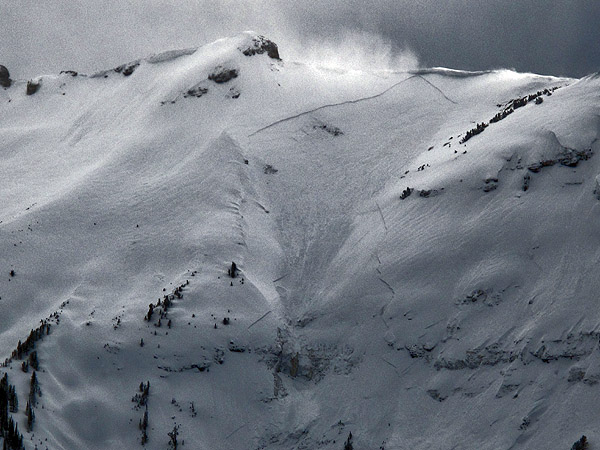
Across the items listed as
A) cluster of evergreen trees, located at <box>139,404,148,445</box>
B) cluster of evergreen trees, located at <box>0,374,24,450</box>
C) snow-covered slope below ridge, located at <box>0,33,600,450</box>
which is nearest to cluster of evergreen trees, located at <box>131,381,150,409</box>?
snow-covered slope below ridge, located at <box>0,33,600,450</box>

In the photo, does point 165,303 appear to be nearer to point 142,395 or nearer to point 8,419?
point 142,395

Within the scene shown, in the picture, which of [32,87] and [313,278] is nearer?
[313,278]

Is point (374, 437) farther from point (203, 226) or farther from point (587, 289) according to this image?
point (203, 226)

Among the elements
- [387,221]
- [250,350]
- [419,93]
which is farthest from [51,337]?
[419,93]

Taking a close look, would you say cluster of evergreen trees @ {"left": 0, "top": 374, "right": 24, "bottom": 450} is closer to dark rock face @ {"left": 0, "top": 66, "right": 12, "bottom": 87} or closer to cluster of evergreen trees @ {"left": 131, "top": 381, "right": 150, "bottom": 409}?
cluster of evergreen trees @ {"left": 131, "top": 381, "right": 150, "bottom": 409}

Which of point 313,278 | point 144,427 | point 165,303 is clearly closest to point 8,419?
point 144,427

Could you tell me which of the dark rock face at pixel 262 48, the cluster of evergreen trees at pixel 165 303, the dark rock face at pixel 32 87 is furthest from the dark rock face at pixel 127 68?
the cluster of evergreen trees at pixel 165 303
